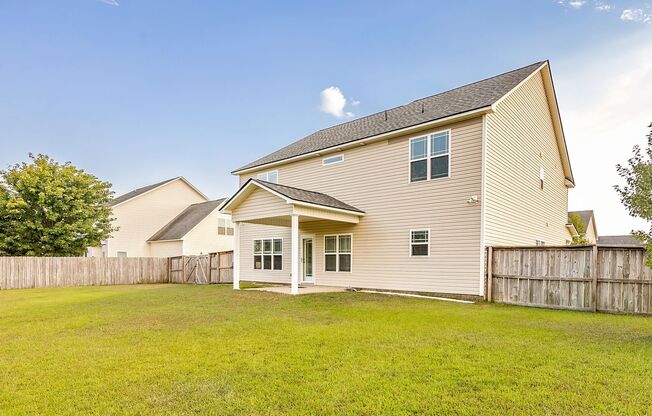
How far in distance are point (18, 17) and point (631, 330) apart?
1931 centimetres

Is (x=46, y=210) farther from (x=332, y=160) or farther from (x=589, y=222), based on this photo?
(x=589, y=222)

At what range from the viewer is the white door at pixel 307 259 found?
1536cm

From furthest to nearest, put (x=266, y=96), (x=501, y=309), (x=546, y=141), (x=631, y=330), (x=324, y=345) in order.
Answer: (x=266, y=96) < (x=546, y=141) < (x=501, y=309) < (x=631, y=330) < (x=324, y=345)

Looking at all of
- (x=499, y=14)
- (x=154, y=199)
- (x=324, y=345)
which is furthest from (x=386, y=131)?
(x=154, y=199)

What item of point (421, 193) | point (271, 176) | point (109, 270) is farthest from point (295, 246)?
point (109, 270)

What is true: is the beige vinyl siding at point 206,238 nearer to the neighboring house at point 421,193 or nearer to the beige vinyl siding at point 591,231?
the neighboring house at point 421,193

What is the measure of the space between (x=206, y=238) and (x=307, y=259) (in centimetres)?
1259

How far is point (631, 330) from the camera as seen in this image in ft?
21.5

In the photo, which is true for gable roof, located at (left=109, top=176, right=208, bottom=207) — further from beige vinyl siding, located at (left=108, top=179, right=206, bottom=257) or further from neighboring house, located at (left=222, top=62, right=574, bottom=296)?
neighboring house, located at (left=222, top=62, right=574, bottom=296)

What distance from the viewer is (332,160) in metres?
→ 14.9

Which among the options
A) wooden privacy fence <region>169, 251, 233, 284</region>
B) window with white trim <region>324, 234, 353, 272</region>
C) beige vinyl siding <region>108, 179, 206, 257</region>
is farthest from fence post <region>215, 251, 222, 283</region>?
beige vinyl siding <region>108, 179, 206, 257</region>

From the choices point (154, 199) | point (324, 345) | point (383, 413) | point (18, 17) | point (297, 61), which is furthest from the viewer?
point (154, 199)

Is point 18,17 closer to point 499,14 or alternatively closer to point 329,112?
point 329,112

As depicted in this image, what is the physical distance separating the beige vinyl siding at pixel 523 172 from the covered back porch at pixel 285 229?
471 centimetres
